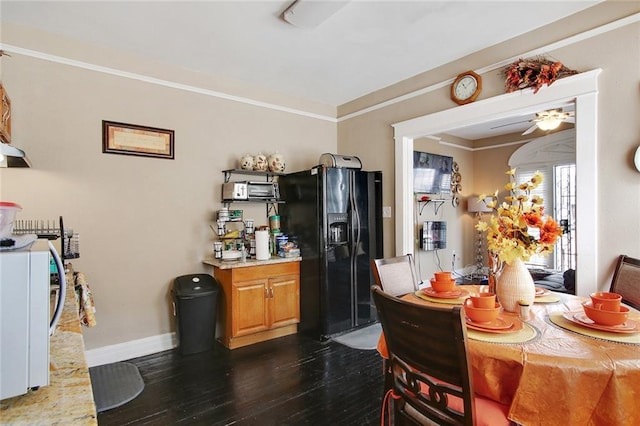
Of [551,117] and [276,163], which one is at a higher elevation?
[551,117]

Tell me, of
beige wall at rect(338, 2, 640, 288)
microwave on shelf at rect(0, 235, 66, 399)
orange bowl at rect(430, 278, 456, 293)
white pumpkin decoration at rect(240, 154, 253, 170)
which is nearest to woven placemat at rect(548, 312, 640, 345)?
orange bowl at rect(430, 278, 456, 293)

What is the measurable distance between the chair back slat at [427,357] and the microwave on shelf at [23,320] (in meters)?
1.08

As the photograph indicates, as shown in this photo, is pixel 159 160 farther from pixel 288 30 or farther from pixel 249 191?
pixel 288 30

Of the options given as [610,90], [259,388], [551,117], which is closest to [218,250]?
[259,388]

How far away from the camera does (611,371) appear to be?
3.81ft

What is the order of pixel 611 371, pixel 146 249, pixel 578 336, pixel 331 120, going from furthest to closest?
pixel 331 120
pixel 146 249
pixel 578 336
pixel 611 371

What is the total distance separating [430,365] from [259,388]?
1770 mm

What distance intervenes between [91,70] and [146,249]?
1.67 metres

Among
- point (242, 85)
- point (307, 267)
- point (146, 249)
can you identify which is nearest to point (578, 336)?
point (307, 267)

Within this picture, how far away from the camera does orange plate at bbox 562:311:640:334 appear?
1409mm

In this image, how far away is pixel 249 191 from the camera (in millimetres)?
3633

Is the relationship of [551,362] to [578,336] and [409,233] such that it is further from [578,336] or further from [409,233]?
[409,233]

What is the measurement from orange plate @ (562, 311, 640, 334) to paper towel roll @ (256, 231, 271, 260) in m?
2.63

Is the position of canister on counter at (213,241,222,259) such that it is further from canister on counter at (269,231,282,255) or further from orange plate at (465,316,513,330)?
orange plate at (465,316,513,330)
